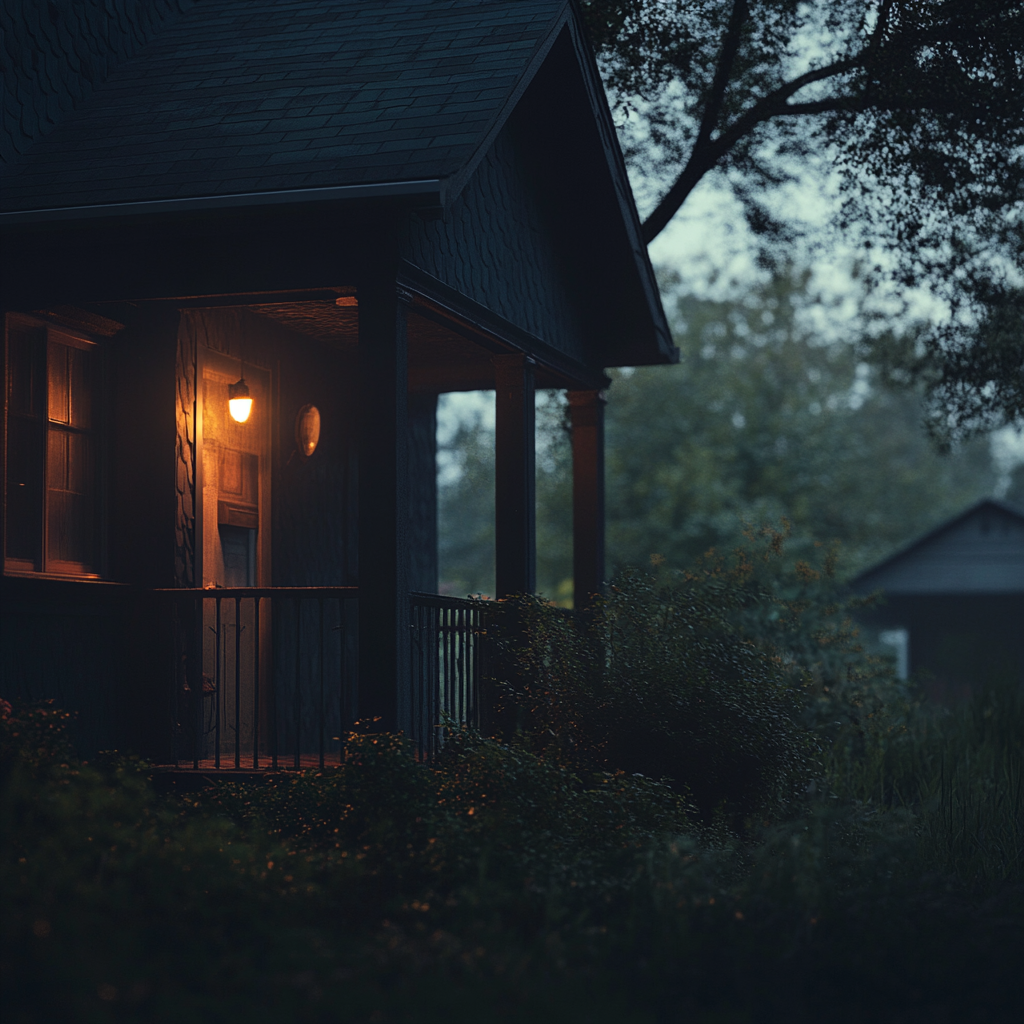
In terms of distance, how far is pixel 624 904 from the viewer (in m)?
5.15

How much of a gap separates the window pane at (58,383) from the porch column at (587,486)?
4.57 metres

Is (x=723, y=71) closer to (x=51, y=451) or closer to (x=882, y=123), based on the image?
(x=882, y=123)

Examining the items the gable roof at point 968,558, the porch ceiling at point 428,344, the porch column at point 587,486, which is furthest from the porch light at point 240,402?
the gable roof at point 968,558

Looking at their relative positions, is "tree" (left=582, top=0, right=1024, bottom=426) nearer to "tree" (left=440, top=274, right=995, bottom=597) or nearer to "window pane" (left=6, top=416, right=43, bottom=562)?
"window pane" (left=6, top=416, right=43, bottom=562)

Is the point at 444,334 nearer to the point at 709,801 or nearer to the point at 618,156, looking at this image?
the point at 618,156

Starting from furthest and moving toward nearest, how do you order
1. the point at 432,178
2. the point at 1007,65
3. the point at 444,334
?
the point at 1007,65
the point at 444,334
the point at 432,178

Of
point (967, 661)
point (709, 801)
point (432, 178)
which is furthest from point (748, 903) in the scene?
point (967, 661)

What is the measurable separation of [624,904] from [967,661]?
21.5m

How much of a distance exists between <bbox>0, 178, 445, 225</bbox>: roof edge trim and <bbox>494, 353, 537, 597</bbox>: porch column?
9.04 ft

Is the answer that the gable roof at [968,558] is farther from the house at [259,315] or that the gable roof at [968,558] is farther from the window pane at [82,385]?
the window pane at [82,385]

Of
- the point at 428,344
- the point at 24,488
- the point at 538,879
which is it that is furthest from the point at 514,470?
the point at 538,879

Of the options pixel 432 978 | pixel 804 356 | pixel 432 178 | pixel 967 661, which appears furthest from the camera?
pixel 804 356

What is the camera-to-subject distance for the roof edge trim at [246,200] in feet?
21.5

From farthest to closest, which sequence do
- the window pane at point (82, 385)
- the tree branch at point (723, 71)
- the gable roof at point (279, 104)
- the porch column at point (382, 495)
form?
the tree branch at point (723, 71) < the window pane at point (82, 385) < the porch column at point (382, 495) < the gable roof at point (279, 104)
